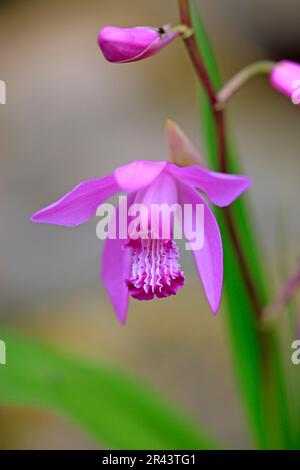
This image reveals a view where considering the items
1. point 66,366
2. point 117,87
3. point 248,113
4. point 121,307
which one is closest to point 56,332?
point 66,366

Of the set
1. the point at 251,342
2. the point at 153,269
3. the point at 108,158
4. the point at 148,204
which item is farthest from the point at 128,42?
the point at 108,158

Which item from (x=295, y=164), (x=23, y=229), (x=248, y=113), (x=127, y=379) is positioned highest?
(x=248, y=113)

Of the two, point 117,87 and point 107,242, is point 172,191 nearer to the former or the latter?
point 107,242

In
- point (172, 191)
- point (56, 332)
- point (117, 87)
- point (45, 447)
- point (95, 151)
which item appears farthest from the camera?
point (117, 87)

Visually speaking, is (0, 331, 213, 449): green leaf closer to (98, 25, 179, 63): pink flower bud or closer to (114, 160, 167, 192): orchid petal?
(114, 160, 167, 192): orchid petal

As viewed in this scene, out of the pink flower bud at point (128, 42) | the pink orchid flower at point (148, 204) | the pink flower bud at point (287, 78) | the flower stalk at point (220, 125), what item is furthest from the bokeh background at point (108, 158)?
the pink flower bud at point (128, 42)

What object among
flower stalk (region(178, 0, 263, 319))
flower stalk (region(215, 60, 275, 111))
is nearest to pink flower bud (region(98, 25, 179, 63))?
flower stalk (region(178, 0, 263, 319))
